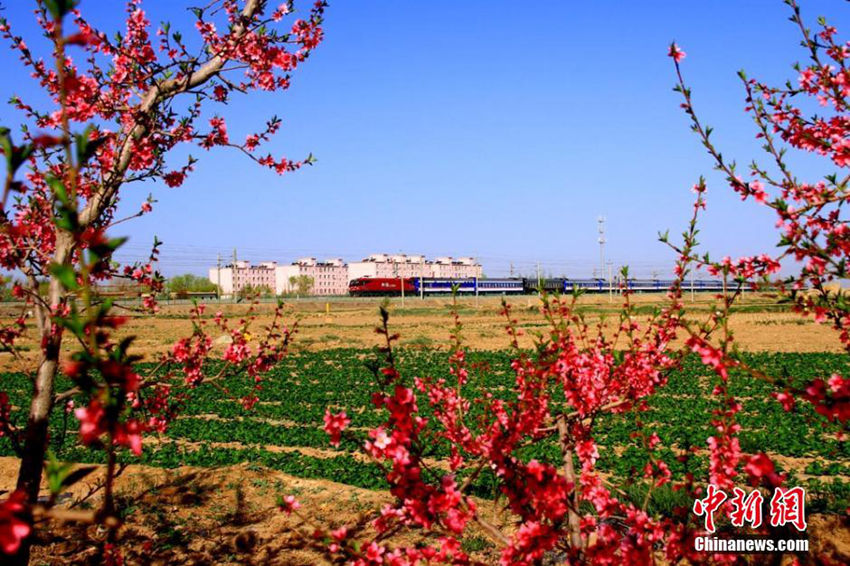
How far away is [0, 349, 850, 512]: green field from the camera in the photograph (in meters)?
8.80

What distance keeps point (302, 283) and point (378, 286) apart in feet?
206

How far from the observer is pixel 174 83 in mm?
4578

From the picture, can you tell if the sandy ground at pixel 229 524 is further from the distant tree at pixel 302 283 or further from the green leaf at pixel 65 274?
the distant tree at pixel 302 283

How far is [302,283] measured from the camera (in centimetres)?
15038

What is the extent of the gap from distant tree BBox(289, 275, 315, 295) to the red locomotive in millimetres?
54658

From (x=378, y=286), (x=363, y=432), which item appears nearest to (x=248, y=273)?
(x=378, y=286)

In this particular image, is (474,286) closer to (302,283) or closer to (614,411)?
(302,283)

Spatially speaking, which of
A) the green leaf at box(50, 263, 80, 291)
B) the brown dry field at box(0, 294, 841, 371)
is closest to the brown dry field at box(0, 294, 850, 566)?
the green leaf at box(50, 263, 80, 291)

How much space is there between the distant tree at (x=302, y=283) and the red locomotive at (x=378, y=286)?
179 feet

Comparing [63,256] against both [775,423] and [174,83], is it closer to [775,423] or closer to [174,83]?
[174,83]

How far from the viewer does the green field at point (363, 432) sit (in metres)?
8.80

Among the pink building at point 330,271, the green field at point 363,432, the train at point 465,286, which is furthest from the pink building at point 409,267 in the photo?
the green field at point 363,432

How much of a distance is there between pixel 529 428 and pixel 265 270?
556ft
